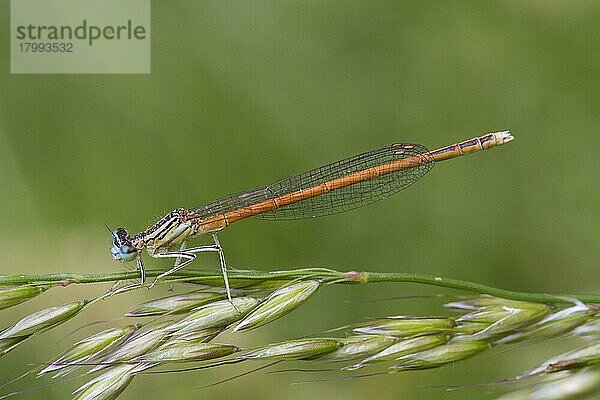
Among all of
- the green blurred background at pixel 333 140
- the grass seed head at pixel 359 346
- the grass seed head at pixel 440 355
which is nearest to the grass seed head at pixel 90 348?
the grass seed head at pixel 359 346

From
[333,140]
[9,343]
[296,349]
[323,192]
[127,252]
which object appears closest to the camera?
[9,343]

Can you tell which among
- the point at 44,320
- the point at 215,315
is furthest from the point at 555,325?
the point at 44,320

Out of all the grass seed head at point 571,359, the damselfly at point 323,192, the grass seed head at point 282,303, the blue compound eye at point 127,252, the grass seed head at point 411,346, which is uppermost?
the damselfly at point 323,192

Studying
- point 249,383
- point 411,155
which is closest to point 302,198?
point 411,155

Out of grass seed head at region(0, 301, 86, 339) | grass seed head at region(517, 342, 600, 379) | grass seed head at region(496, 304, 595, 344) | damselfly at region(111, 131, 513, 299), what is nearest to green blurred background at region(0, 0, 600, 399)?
damselfly at region(111, 131, 513, 299)

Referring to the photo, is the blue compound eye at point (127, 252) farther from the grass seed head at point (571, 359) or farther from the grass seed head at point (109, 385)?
the grass seed head at point (571, 359)

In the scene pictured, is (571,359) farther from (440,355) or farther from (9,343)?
(9,343)

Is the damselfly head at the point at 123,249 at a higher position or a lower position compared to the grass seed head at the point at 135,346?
higher
